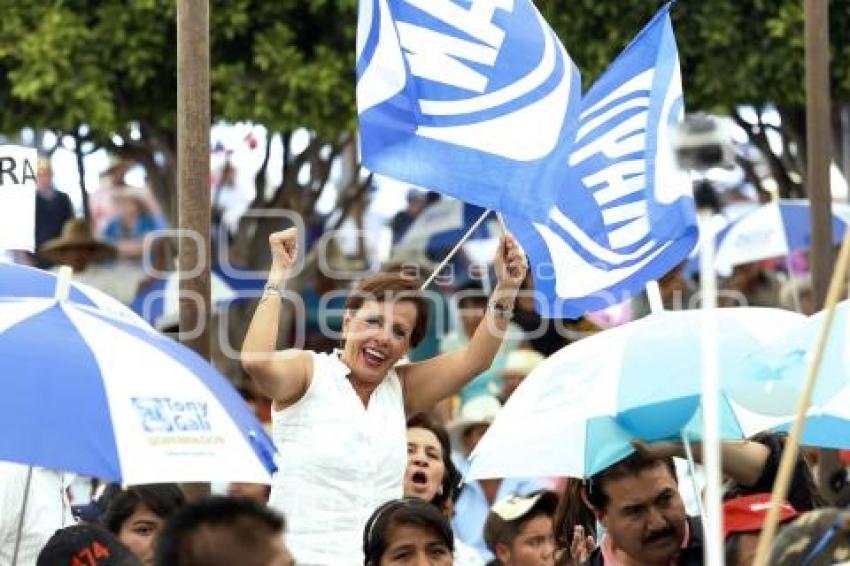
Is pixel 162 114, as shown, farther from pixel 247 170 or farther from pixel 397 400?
pixel 397 400

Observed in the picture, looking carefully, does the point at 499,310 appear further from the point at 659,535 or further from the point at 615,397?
the point at 659,535

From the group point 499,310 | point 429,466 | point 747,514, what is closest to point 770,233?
point 429,466

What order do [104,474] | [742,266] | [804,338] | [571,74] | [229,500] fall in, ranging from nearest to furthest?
[229,500] < [104,474] < [804,338] < [571,74] < [742,266]

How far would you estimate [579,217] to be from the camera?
9.92 meters

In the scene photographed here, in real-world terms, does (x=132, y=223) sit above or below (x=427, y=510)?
below

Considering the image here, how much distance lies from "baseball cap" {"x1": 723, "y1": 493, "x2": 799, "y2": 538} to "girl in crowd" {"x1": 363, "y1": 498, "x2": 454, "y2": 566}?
95 centimetres

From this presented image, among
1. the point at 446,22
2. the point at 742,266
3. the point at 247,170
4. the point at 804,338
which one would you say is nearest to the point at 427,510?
the point at 804,338

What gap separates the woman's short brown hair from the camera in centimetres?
898

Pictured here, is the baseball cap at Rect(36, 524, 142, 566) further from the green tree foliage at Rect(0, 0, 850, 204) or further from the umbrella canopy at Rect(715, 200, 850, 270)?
the green tree foliage at Rect(0, 0, 850, 204)

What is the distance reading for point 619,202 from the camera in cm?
986

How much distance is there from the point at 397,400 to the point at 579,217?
1.26 meters

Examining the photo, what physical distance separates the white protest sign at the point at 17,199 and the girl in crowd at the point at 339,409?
3.97ft

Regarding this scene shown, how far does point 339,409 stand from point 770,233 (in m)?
7.95

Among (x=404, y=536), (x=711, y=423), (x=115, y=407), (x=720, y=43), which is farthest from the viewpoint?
(x=720, y=43)
